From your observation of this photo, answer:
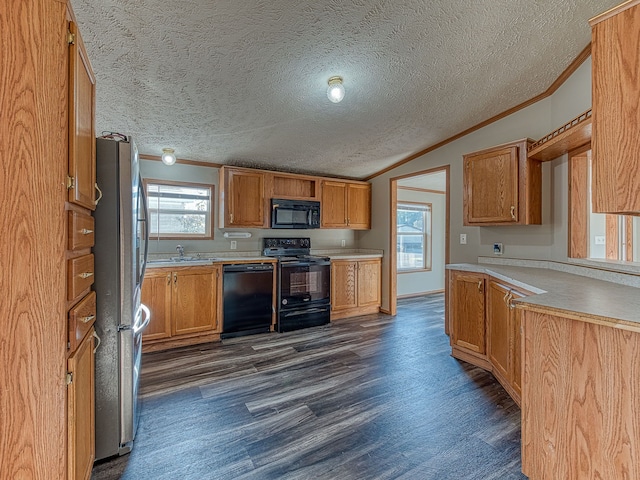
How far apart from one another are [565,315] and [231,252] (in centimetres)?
367

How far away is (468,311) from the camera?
2.90 m

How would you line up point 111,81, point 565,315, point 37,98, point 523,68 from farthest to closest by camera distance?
point 523,68, point 111,81, point 565,315, point 37,98

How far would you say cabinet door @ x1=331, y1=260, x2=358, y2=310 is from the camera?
4.45 meters

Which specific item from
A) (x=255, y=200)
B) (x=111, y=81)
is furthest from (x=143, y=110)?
(x=255, y=200)

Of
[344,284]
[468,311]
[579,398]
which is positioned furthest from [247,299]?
[579,398]

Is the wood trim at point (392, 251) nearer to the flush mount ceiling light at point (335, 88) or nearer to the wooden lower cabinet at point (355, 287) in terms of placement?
the wooden lower cabinet at point (355, 287)

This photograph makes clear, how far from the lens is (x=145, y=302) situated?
10.3 feet

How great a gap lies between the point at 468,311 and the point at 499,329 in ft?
1.43

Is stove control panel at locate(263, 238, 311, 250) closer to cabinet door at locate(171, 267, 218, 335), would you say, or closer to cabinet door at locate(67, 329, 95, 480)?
cabinet door at locate(171, 267, 218, 335)

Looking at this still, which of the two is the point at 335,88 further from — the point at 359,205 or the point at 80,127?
the point at 359,205

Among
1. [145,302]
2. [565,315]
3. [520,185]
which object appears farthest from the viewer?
[145,302]

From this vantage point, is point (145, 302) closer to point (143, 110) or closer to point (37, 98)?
point (143, 110)

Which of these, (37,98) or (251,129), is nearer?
(37,98)

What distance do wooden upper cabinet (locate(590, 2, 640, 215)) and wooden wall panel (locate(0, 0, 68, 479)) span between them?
2174mm
